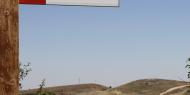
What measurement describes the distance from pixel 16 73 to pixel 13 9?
0.53m

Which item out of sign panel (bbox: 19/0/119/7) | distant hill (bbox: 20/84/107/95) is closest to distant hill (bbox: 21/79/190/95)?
distant hill (bbox: 20/84/107/95)

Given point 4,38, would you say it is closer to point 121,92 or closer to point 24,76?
point 121,92

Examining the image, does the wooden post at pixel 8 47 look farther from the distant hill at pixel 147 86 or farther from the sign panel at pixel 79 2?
the distant hill at pixel 147 86

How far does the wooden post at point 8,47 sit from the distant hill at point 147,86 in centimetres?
1442

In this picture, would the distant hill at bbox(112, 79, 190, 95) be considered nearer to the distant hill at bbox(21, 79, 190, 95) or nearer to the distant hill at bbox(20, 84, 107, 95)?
the distant hill at bbox(21, 79, 190, 95)

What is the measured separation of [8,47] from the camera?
4.47 metres

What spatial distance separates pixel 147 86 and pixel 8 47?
52.9ft

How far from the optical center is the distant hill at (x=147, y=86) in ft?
63.2

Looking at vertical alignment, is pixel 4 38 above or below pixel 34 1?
below

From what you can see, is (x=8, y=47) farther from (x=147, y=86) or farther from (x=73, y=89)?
(x=73, y=89)

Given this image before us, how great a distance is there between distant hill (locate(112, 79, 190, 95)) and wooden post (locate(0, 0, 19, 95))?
14.4 m

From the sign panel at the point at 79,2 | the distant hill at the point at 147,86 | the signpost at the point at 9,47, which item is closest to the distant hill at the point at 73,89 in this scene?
the distant hill at the point at 147,86

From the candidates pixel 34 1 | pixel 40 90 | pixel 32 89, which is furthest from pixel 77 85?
pixel 34 1

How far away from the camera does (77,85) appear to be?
24188mm
